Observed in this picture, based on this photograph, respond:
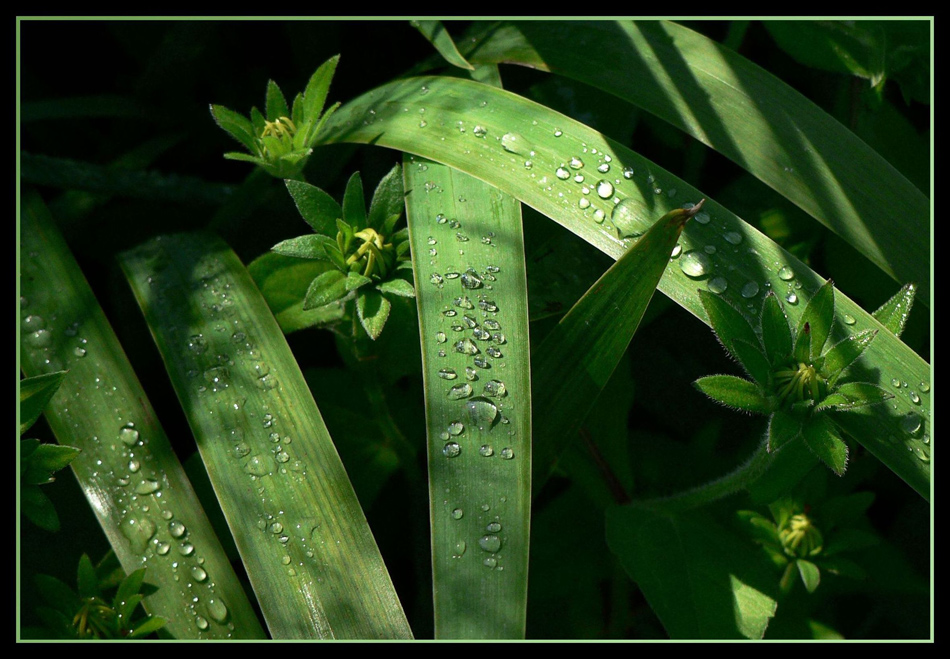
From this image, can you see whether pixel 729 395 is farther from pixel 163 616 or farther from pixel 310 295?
pixel 163 616

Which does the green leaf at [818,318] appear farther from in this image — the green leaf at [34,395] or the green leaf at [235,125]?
the green leaf at [34,395]

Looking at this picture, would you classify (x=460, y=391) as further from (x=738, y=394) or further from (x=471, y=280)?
(x=738, y=394)

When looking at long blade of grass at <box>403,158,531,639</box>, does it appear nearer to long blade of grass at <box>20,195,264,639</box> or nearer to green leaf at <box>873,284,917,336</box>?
long blade of grass at <box>20,195,264,639</box>

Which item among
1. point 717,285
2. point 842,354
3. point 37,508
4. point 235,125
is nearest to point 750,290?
point 717,285

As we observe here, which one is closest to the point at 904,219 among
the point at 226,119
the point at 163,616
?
the point at 226,119

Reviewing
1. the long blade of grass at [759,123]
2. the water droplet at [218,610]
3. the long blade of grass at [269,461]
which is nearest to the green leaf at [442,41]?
the long blade of grass at [759,123]

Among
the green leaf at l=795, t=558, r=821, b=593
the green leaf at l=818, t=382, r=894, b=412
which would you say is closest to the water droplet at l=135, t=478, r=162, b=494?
the green leaf at l=818, t=382, r=894, b=412
